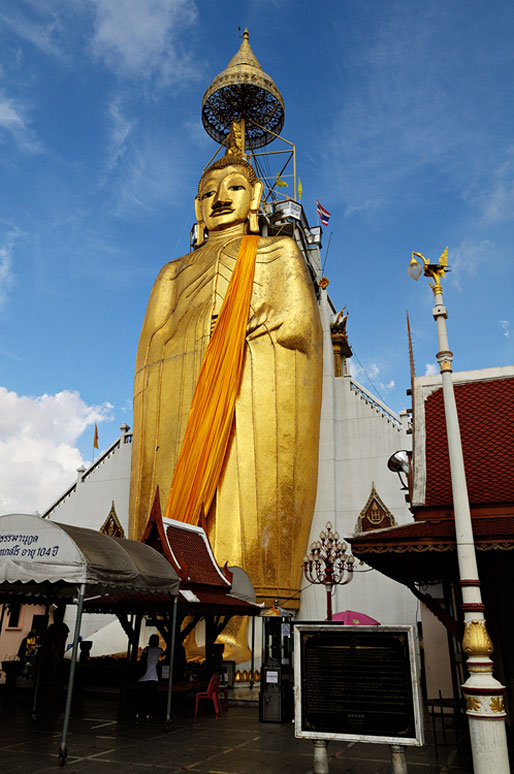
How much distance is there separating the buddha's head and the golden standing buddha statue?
4 centimetres

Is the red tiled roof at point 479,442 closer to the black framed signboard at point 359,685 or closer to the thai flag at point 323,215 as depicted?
the black framed signboard at point 359,685

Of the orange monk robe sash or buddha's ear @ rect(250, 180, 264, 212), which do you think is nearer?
the orange monk robe sash

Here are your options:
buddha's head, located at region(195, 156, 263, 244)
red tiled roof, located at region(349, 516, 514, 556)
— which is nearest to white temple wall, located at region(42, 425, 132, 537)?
buddha's head, located at region(195, 156, 263, 244)

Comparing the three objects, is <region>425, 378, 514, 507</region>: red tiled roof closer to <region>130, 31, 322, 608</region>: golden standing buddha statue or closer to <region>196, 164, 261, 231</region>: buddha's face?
<region>130, 31, 322, 608</region>: golden standing buddha statue

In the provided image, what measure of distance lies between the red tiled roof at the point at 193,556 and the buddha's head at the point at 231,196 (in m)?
11.0

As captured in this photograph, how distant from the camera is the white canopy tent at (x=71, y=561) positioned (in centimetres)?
598

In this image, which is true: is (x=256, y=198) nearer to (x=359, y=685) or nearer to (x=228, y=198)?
(x=228, y=198)

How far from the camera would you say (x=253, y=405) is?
1560cm

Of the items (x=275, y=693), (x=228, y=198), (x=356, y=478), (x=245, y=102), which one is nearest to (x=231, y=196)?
(x=228, y=198)

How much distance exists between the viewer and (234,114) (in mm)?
22484

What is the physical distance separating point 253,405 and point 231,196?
23.7ft

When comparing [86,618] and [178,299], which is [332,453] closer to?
[178,299]

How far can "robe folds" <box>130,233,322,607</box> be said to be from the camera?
568 inches

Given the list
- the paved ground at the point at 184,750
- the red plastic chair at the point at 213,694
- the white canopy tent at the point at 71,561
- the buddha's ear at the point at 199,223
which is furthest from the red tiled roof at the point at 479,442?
the buddha's ear at the point at 199,223
